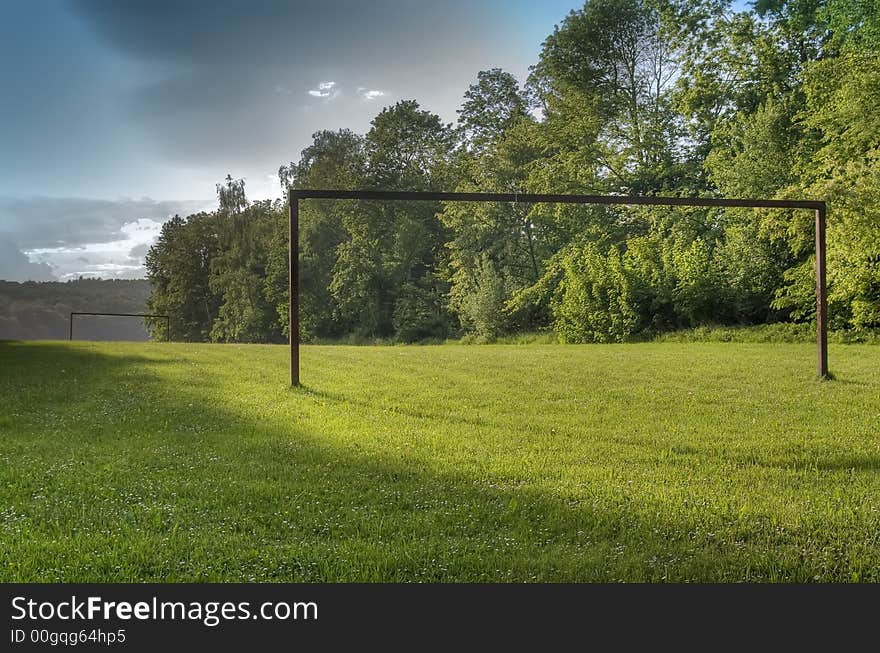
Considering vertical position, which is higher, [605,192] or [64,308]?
[605,192]

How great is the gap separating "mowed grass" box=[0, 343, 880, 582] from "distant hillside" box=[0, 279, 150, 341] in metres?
14.7

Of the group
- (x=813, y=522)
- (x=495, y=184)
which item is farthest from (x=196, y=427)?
(x=495, y=184)

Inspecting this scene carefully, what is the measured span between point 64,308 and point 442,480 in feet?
75.9

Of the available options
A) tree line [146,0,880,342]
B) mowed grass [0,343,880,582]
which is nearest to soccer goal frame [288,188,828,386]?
mowed grass [0,343,880,582]

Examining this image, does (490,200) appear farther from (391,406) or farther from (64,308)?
(64,308)

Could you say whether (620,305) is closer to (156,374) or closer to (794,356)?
(794,356)

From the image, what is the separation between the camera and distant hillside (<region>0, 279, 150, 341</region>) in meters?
21.0

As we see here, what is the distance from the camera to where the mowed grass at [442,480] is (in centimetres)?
275

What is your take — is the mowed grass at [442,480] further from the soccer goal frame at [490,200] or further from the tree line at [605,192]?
the tree line at [605,192]

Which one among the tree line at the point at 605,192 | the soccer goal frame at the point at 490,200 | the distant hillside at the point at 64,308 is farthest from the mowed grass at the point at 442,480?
the distant hillside at the point at 64,308

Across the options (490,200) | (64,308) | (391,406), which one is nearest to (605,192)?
(490,200)

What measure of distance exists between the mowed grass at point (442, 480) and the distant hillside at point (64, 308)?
48.4 ft

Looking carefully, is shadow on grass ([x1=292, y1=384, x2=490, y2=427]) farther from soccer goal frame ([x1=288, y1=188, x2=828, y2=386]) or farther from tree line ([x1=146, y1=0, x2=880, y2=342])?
tree line ([x1=146, y1=0, x2=880, y2=342])

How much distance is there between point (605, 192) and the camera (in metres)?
21.6
